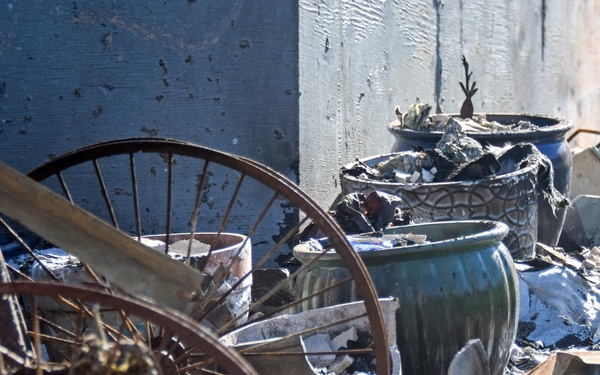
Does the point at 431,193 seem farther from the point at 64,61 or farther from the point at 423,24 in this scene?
the point at 423,24

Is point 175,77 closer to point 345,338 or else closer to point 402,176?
point 402,176

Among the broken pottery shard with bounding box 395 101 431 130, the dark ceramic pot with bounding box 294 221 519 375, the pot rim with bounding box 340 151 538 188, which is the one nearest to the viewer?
the dark ceramic pot with bounding box 294 221 519 375

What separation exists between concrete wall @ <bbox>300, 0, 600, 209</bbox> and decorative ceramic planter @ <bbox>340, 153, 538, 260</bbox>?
1.42 ft

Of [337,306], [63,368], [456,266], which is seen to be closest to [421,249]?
[456,266]

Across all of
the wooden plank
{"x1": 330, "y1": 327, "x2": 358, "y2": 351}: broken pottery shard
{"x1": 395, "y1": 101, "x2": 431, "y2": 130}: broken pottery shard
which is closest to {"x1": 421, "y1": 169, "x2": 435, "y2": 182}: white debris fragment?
{"x1": 395, "y1": 101, "x2": 431, "y2": 130}: broken pottery shard

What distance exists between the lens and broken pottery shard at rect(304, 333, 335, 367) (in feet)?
9.29

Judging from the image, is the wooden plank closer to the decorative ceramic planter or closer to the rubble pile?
the decorative ceramic planter

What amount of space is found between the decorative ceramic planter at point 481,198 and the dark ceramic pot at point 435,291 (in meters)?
0.91

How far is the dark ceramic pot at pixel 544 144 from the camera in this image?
4738 mm

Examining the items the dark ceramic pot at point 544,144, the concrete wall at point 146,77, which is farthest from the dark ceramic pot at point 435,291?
the dark ceramic pot at point 544,144

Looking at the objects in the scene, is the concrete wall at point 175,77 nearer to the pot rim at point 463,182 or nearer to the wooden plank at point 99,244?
A: the pot rim at point 463,182

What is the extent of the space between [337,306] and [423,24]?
3.73 meters

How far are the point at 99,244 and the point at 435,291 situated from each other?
1540 millimetres

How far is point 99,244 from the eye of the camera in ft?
5.57
